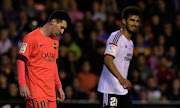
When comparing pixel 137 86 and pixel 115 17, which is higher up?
pixel 115 17

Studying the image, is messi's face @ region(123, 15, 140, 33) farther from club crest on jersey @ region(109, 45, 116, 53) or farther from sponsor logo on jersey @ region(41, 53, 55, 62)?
sponsor logo on jersey @ region(41, 53, 55, 62)

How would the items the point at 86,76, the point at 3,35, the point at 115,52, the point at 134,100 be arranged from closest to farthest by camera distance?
1. the point at 115,52
2. the point at 134,100
3. the point at 86,76
4. the point at 3,35

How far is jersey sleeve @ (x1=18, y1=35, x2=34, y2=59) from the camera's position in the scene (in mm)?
4047

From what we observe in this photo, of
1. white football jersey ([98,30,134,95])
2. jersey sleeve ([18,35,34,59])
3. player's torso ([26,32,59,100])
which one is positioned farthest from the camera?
white football jersey ([98,30,134,95])

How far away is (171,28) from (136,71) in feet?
8.21

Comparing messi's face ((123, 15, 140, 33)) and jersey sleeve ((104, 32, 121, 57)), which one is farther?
messi's face ((123, 15, 140, 33))

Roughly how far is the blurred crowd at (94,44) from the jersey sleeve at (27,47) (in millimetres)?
3562

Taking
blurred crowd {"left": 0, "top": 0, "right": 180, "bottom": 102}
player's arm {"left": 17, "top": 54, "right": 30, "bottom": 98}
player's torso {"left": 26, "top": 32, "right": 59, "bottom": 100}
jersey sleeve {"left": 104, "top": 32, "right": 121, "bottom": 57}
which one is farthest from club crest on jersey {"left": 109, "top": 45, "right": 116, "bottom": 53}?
blurred crowd {"left": 0, "top": 0, "right": 180, "bottom": 102}

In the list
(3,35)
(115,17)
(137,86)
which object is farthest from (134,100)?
(3,35)

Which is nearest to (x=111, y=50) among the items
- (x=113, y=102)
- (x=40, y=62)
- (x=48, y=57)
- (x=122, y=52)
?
(x=122, y=52)

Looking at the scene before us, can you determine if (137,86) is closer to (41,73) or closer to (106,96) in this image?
(106,96)

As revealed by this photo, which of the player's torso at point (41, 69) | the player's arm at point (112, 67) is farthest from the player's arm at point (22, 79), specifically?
the player's arm at point (112, 67)

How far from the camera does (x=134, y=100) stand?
7.80m

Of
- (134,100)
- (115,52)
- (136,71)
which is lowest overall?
(134,100)
